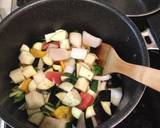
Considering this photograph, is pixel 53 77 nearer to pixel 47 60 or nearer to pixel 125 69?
pixel 47 60

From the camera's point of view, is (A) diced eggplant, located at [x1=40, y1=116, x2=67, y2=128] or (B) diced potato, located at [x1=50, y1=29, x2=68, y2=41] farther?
(B) diced potato, located at [x1=50, y1=29, x2=68, y2=41]

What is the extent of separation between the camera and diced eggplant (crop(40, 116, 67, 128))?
2.18 ft

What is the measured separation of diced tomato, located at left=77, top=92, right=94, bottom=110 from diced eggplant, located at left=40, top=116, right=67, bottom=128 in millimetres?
50

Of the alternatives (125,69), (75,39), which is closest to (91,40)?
(75,39)

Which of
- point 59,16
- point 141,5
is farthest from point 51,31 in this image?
point 141,5

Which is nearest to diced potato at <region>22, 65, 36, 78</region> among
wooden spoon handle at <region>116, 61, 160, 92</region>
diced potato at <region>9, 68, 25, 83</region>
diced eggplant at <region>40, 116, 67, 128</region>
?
diced potato at <region>9, 68, 25, 83</region>

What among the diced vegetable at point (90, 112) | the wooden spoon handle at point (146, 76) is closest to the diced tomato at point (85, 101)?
the diced vegetable at point (90, 112)

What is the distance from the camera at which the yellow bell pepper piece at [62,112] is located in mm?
685

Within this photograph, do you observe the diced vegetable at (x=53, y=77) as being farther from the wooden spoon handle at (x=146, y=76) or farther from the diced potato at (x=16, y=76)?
the wooden spoon handle at (x=146, y=76)

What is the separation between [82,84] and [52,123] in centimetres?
11

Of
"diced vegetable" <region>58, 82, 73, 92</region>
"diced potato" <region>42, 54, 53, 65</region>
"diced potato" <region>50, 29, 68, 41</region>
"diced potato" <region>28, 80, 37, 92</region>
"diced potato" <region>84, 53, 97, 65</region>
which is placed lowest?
"diced vegetable" <region>58, 82, 73, 92</region>

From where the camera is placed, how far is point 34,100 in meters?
0.69

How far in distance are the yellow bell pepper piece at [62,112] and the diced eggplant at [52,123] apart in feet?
0.04

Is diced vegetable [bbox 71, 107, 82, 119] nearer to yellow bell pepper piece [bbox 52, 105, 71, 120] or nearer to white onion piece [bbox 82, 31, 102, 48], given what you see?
yellow bell pepper piece [bbox 52, 105, 71, 120]
